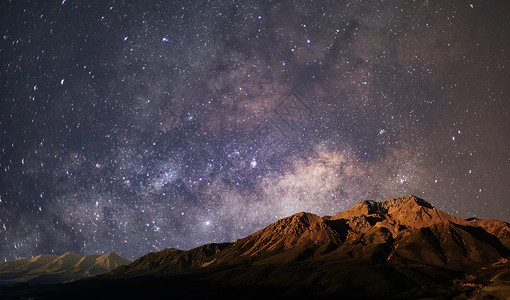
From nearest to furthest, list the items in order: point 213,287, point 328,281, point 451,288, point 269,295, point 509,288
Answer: point 509,288
point 451,288
point 269,295
point 328,281
point 213,287

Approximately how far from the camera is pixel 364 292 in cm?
14775

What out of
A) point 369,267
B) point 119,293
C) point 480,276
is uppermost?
point 119,293

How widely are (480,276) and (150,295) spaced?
209 m

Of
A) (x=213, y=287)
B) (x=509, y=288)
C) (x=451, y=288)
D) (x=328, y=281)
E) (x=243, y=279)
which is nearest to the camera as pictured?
(x=509, y=288)

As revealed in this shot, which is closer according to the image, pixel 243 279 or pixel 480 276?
pixel 480 276

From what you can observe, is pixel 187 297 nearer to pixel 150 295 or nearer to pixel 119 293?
pixel 150 295

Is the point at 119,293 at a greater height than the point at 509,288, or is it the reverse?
the point at 119,293

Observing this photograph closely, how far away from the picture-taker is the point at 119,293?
7564 inches

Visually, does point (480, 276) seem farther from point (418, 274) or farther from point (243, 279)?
point (243, 279)

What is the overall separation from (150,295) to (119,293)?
33177 mm

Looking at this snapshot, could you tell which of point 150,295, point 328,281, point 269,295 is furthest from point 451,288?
point 150,295

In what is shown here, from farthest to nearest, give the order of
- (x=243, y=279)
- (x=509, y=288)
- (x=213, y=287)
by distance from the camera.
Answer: (x=243, y=279)
(x=213, y=287)
(x=509, y=288)

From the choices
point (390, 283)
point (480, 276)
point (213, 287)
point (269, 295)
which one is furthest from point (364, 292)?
point (213, 287)

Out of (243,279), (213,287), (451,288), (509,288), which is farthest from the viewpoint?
(243,279)
